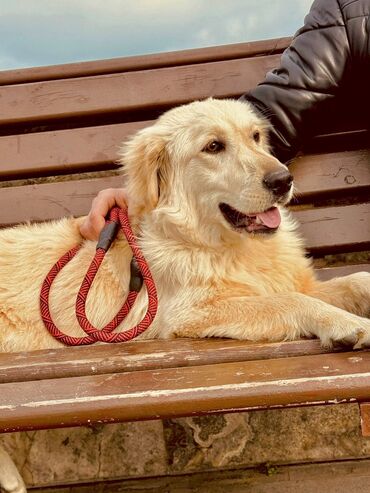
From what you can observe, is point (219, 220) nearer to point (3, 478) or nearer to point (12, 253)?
point (12, 253)

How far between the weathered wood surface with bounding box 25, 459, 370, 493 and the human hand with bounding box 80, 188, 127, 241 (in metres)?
1.09

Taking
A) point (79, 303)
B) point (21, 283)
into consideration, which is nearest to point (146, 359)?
point (79, 303)

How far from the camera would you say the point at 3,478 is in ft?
7.80

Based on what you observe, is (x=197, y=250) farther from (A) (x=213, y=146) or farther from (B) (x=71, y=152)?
(B) (x=71, y=152)

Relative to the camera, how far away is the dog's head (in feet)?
7.70

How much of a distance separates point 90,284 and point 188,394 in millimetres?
994

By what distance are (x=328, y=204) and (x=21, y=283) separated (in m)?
1.62

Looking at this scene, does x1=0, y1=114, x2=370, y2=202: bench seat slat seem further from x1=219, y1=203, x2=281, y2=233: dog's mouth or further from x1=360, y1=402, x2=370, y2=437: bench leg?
x1=360, y1=402, x2=370, y2=437: bench leg

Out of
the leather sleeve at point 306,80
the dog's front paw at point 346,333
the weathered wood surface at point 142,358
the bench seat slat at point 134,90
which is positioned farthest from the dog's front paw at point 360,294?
the bench seat slat at point 134,90

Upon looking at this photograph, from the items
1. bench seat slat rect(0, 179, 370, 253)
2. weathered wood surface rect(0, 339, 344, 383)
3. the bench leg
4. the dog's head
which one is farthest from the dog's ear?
the bench leg

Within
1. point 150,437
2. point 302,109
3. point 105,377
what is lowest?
point 150,437

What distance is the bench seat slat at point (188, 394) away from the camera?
154 cm

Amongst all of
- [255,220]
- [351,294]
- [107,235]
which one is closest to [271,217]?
[255,220]

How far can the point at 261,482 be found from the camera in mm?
2648
